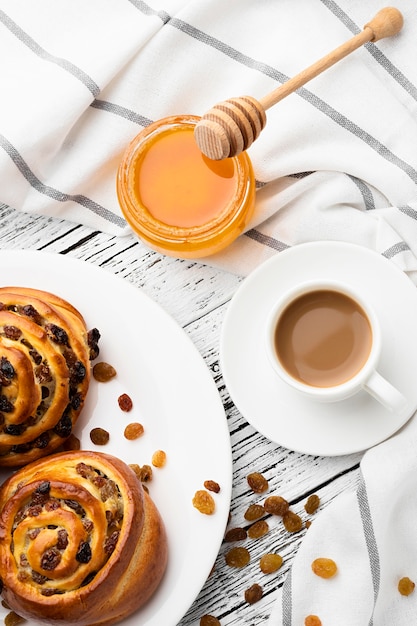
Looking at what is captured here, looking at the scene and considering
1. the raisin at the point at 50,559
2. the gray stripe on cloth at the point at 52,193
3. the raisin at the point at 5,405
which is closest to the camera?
the raisin at the point at 50,559

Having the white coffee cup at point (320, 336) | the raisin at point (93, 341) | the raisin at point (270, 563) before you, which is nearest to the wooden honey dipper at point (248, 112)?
the white coffee cup at point (320, 336)

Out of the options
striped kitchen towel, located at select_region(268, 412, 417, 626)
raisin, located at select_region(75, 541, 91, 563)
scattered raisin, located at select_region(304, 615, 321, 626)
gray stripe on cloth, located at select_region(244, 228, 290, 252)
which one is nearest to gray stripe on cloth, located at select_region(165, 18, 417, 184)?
gray stripe on cloth, located at select_region(244, 228, 290, 252)

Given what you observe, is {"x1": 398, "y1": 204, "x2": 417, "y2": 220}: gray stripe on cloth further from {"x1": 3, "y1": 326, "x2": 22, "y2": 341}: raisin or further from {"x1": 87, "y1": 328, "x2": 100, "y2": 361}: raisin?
{"x1": 3, "y1": 326, "x2": 22, "y2": 341}: raisin

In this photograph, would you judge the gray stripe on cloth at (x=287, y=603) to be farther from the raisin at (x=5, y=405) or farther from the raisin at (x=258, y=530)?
the raisin at (x=5, y=405)

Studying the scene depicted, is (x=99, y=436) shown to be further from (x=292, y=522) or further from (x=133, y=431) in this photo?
(x=292, y=522)

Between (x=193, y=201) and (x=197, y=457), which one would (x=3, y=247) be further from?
(x=197, y=457)

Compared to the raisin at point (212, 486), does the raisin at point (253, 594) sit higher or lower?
lower
